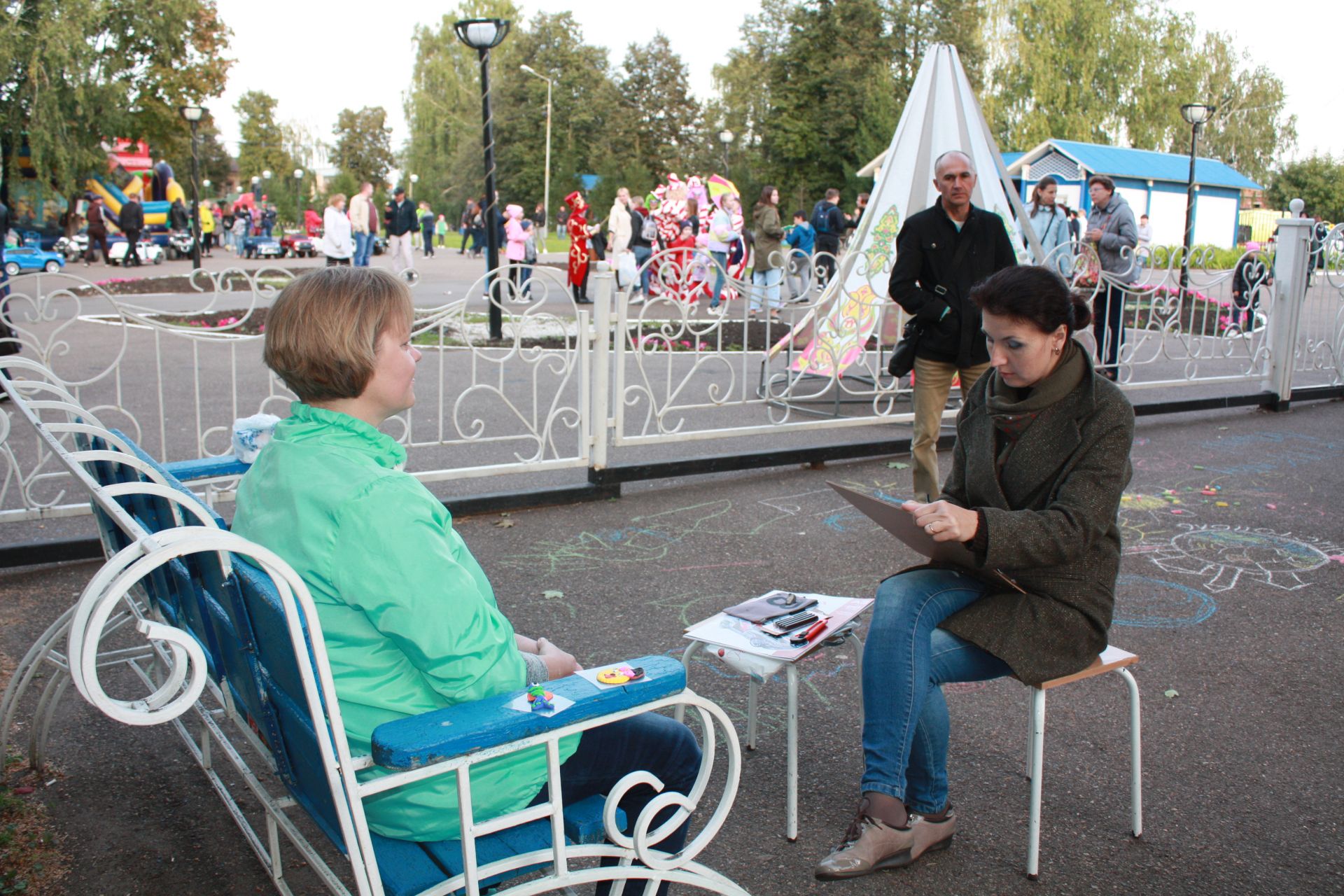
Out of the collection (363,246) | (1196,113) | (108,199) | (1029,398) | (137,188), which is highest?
(1196,113)

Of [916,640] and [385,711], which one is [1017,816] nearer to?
[916,640]

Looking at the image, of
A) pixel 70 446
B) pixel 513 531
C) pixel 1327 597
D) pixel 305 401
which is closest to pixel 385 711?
pixel 305 401

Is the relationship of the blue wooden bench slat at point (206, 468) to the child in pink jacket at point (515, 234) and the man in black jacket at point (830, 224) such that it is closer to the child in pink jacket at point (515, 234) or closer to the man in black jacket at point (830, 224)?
the man in black jacket at point (830, 224)

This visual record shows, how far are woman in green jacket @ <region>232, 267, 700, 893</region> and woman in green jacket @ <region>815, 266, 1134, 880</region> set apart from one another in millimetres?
1062

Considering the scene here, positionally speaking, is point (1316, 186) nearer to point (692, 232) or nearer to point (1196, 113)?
point (1196, 113)

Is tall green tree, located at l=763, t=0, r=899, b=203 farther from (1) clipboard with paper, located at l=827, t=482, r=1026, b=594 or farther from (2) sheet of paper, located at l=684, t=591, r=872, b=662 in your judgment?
(1) clipboard with paper, located at l=827, t=482, r=1026, b=594

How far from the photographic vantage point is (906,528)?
9.31ft

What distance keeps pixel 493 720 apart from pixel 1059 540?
1.65 meters

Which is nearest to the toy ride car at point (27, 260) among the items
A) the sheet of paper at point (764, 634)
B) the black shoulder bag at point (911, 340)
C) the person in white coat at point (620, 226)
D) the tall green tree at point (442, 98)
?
the person in white coat at point (620, 226)

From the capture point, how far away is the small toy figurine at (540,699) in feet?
5.97

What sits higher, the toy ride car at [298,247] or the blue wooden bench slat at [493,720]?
the toy ride car at [298,247]

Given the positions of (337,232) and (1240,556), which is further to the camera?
(337,232)

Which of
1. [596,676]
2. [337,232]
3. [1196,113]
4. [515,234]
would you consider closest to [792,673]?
[596,676]

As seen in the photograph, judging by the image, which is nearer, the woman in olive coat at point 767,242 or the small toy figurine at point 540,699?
the small toy figurine at point 540,699
